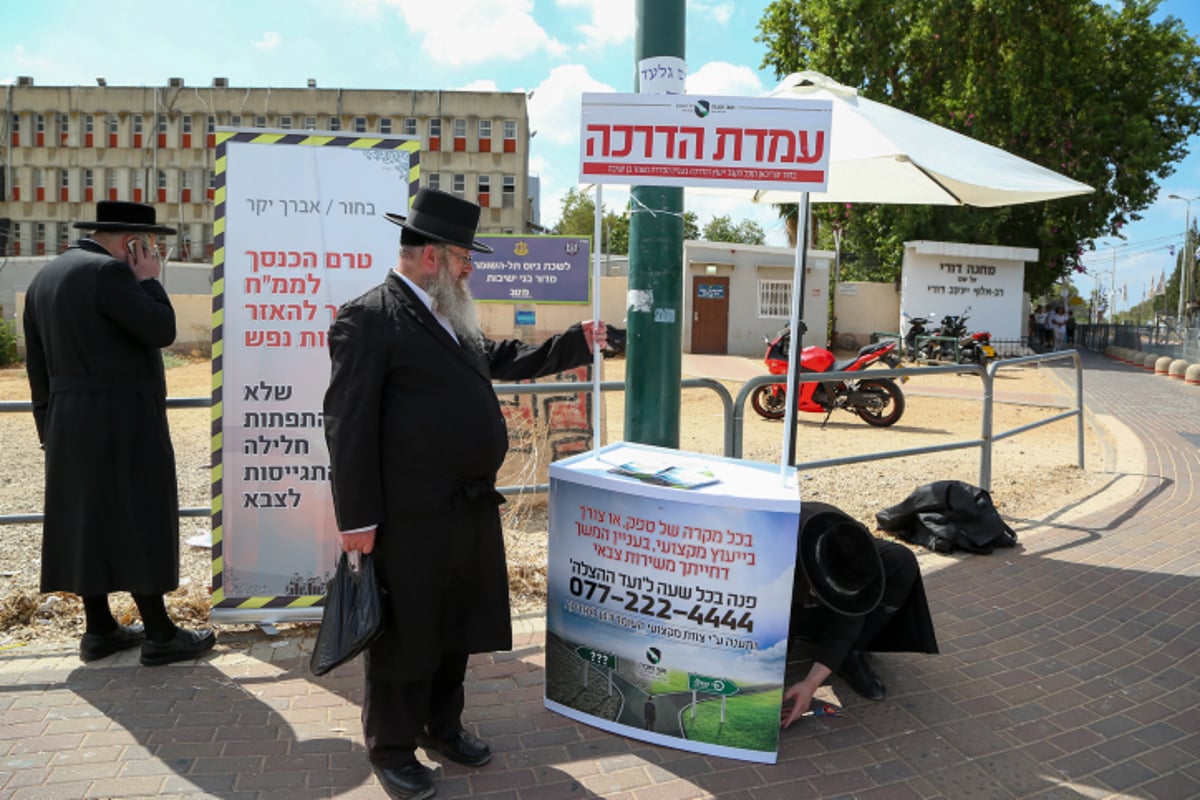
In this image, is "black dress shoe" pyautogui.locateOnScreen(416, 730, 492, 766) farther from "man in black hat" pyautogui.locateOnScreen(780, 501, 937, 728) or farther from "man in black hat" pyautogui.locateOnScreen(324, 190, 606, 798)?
"man in black hat" pyautogui.locateOnScreen(780, 501, 937, 728)

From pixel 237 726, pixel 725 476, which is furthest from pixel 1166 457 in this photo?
pixel 237 726

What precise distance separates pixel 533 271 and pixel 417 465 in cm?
1236

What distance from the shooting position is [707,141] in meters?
3.42

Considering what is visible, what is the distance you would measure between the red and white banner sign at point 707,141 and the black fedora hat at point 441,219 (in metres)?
0.74

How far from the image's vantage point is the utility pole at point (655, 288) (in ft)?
12.6

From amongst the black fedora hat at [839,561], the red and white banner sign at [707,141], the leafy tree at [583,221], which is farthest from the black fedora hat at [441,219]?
the leafy tree at [583,221]

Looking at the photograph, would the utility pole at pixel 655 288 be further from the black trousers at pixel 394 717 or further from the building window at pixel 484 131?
the building window at pixel 484 131

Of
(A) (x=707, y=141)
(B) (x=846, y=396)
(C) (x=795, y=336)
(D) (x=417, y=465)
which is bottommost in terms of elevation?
(B) (x=846, y=396)

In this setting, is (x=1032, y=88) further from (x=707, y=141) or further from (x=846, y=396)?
(x=707, y=141)

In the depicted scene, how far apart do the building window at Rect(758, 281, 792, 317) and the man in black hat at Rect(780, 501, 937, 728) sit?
75.8 ft

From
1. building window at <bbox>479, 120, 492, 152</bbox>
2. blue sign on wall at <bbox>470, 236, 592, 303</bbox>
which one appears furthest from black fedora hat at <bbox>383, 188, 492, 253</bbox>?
building window at <bbox>479, 120, 492, 152</bbox>

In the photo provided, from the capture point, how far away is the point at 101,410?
3.63 m

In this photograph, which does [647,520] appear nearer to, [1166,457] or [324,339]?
[324,339]

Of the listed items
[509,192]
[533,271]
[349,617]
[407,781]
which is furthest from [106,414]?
[509,192]
